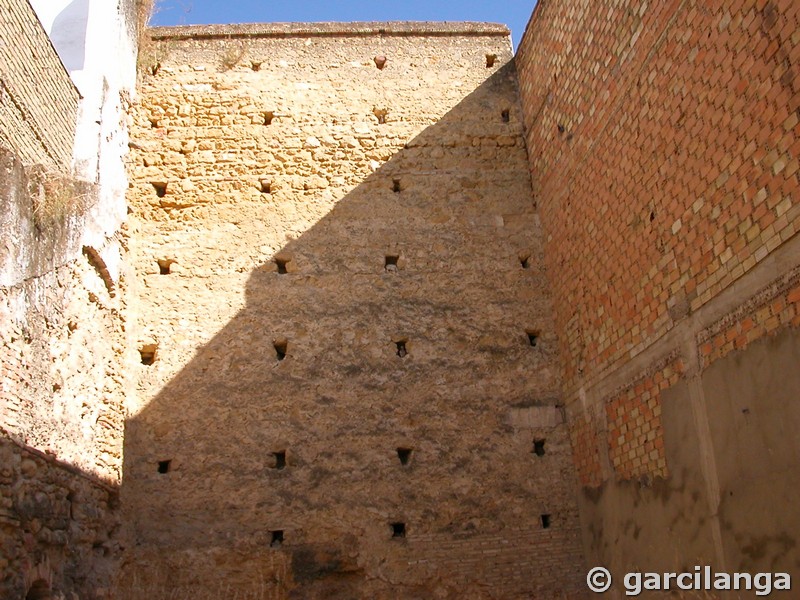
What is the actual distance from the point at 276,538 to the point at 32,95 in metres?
4.44

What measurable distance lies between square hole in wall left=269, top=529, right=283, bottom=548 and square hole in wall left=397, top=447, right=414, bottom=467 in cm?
132

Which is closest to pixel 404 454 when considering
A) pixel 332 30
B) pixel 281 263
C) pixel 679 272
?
pixel 281 263

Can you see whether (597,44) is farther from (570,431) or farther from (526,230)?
(570,431)

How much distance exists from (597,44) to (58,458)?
5696mm

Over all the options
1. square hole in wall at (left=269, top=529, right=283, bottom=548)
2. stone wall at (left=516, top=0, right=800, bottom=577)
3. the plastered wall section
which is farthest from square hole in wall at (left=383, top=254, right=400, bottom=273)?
the plastered wall section

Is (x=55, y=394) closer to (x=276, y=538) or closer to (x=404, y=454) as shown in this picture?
(x=276, y=538)

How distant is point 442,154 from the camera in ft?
30.1

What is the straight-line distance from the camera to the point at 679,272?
5660 mm

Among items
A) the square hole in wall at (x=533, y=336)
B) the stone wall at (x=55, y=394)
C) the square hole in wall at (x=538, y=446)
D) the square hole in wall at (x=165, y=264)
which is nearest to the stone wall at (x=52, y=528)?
the stone wall at (x=55, y=394)

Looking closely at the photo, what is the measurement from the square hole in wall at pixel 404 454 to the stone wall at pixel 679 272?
5.36 ft

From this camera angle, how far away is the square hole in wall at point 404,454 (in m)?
7.72

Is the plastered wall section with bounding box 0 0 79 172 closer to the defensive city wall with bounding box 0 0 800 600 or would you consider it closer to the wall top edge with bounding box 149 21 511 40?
the defensive city wall with bounding box 0 0 800 600

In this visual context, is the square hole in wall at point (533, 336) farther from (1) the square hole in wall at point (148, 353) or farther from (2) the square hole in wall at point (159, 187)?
(2) the square hole in wall at point (159, 187)

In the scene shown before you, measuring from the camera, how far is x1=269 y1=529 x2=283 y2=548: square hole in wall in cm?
729
